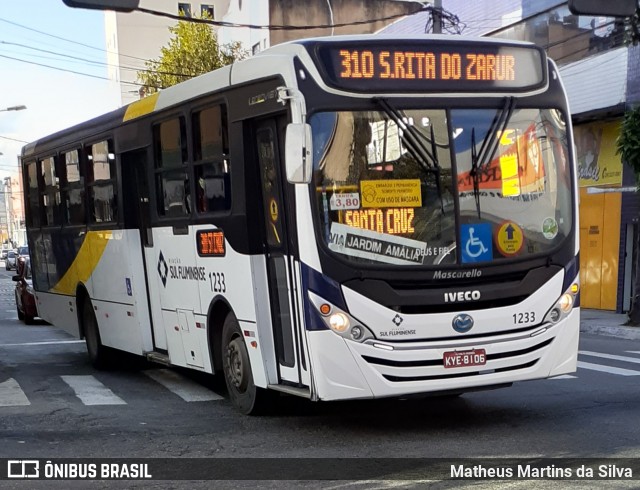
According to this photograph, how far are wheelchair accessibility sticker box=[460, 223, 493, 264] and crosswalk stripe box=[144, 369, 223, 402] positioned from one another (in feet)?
12.4

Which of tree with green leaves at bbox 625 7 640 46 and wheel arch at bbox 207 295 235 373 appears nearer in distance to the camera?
wheel arch at bbox 207 295 235 373

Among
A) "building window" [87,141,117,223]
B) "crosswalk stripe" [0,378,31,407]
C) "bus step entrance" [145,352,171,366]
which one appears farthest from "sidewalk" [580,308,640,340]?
"crosswalk stripe" [0,378,31,407]

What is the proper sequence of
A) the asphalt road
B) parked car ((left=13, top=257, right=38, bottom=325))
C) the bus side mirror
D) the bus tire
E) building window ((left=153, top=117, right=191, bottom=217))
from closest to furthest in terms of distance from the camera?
the bus side mirror
the asphalt road
the bus tire
building window ((left=153, top=117, right=191, bottom=217))
parked car ((left=13, top=257, right=38, bottom=325))

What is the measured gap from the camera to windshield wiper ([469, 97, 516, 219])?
8.15 m

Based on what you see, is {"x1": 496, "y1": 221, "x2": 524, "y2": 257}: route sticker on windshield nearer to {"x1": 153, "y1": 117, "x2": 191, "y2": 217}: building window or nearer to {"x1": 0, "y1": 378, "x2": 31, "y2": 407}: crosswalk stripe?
{"x1": 153, "y1": 117, "x2": 191, "y2": 217}: building window

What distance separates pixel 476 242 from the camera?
8.13 m

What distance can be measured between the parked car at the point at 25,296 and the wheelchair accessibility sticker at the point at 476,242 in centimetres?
1594

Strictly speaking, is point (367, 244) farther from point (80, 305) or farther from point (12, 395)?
point (80, 305)

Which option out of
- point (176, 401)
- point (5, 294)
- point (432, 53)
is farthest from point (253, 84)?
point (5, 294)

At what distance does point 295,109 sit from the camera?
7926 mm

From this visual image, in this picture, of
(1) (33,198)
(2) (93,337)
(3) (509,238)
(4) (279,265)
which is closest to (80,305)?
(2) (93,337)

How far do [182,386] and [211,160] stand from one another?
→ 3376 millimetres

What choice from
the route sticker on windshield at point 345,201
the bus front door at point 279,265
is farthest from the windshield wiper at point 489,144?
the bus front door at point 279,265

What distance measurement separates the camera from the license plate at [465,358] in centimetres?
793
